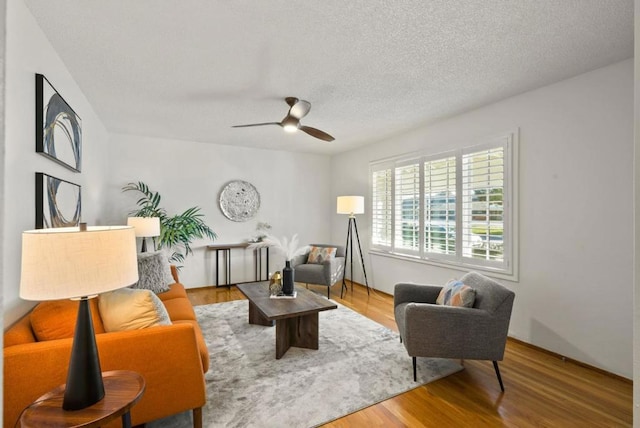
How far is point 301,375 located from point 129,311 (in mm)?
1373

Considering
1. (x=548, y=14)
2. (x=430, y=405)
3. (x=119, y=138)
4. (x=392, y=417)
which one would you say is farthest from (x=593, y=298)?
(x=119, y=138)

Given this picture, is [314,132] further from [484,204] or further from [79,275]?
[79,275]

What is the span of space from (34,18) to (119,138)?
3003mm

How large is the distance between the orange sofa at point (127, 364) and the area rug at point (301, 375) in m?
0.35

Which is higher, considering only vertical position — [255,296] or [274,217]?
[274,217]

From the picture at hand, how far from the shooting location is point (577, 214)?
2689 mm

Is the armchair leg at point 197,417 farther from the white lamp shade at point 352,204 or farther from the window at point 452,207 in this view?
the white lamp shade at point 352,204

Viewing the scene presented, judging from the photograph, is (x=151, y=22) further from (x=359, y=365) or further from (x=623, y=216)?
(x=623, y=216)

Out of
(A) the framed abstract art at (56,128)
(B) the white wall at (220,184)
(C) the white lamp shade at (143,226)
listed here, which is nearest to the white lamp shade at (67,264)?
(A) the framed abstract art at (56,128)

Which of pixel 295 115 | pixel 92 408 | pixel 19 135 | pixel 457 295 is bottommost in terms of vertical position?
pixel 92 408

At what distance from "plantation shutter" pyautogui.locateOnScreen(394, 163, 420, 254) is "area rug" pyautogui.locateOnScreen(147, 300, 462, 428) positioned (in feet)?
4.75

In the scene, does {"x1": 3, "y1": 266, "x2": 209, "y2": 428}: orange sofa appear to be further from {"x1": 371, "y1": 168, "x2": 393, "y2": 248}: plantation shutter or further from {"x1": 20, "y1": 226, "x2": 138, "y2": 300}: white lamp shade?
{"x1": 371, "y1": 168, "x2": 393, "y2": 248}: plantation shutter

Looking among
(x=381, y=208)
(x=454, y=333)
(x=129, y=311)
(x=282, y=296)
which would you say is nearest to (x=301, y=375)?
(x=282, y=296)

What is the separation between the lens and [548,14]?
6.14 ft
